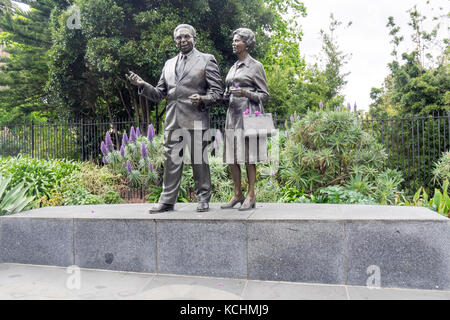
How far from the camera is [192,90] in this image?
4.14 meters

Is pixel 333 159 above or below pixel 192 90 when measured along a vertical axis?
below

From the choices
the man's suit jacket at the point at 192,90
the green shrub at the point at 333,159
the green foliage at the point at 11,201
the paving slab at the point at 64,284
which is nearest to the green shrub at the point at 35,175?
the green foliage at the point at 11,201

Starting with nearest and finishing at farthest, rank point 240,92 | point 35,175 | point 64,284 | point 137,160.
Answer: point 64,284 < point 240,92 < point 35,175 < point 137,160

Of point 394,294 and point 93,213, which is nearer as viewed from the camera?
point 394,294

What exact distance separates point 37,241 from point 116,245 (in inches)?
42.3

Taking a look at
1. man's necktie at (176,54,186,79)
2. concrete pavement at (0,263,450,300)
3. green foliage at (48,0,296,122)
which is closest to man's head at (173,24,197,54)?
man's necktie at (176,54,186,79)

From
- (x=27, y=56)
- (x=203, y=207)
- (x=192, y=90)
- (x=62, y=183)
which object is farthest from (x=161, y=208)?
(x=27, y=56)

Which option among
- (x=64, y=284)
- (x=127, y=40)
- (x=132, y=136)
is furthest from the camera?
(x=127, y=40)

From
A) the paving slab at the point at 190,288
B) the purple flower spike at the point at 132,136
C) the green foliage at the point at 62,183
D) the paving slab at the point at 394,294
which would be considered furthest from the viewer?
the purple flower spike at the point at 132,136

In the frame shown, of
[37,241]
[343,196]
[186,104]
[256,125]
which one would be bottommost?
Result: [37,241]

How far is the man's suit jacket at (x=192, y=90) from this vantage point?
414 centimetres

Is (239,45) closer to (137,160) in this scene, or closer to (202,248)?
(202,248)

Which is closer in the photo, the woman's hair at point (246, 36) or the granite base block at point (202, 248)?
the granite base block at point (202, 248)

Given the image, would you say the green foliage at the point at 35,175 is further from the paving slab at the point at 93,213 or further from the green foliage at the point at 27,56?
the green foliage at the point at 27,56
